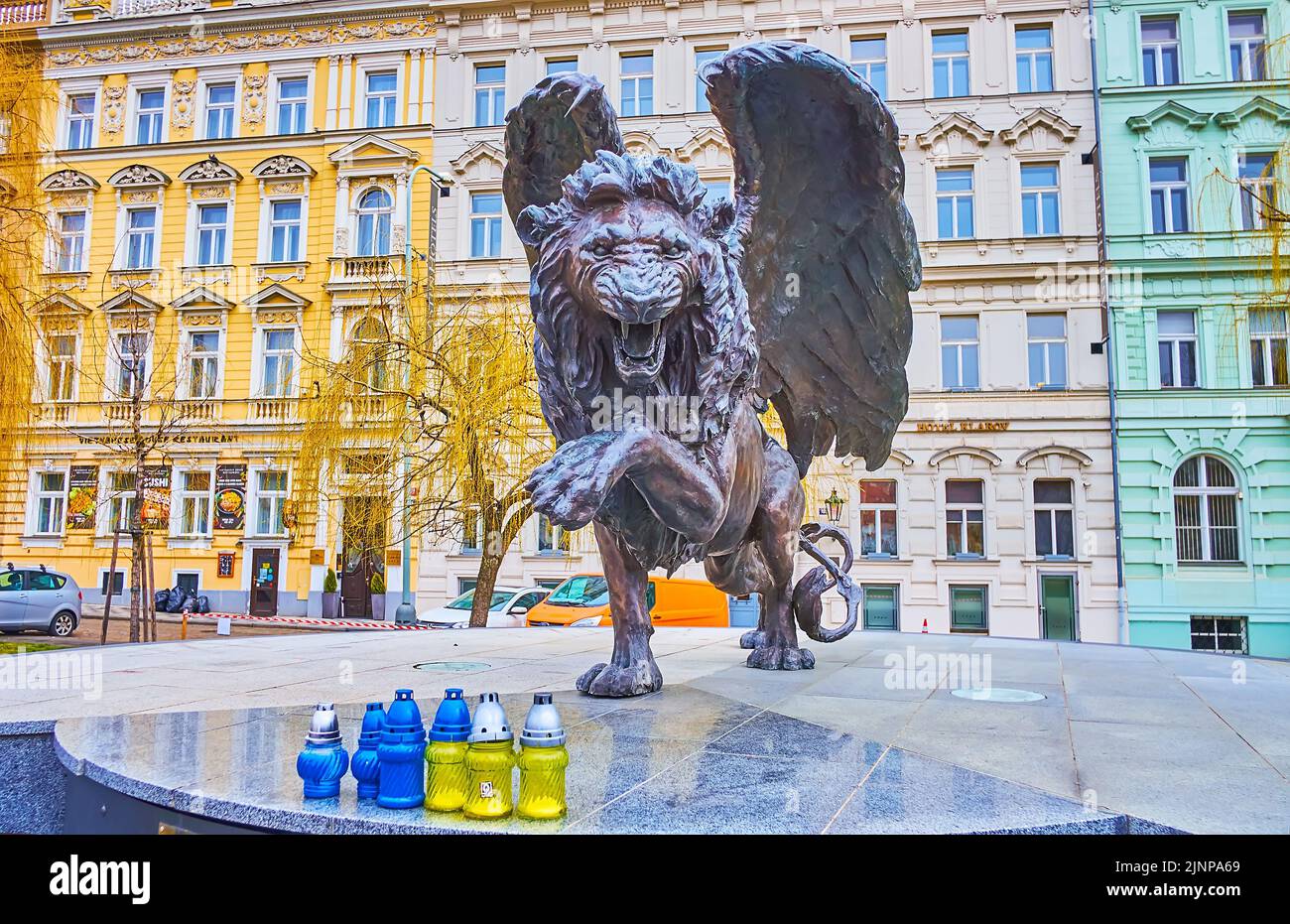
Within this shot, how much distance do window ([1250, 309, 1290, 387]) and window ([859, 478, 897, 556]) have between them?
24.3ft

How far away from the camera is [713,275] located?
3225 millimetres

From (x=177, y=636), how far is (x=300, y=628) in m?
2.15

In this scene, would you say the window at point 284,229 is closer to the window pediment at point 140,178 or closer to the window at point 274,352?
the window at point 274,352

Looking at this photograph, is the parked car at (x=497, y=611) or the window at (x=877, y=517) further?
the window at (x=877, y=517)

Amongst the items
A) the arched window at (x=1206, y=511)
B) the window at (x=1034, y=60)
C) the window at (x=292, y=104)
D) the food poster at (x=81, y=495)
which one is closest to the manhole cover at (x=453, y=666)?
the arched window at (x=1206, y=511)

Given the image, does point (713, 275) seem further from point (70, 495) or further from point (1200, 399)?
point (70, 495)

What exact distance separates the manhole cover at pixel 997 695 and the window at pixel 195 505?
21303mm

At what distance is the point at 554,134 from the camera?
12.5 ft

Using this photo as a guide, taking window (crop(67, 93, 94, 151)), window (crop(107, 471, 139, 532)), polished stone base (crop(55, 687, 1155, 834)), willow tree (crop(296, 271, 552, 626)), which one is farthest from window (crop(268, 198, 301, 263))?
polished stone base (crop(55, 687, 1155, 834))

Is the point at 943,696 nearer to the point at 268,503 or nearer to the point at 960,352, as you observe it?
the point at 960,352

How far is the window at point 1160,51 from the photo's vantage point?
1958 cm

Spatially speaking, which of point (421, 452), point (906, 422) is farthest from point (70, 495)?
point (906, 422)

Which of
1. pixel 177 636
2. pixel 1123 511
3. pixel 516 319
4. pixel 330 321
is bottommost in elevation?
pixel 177 636

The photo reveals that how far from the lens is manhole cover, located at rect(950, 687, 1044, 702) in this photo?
13.9 feet
